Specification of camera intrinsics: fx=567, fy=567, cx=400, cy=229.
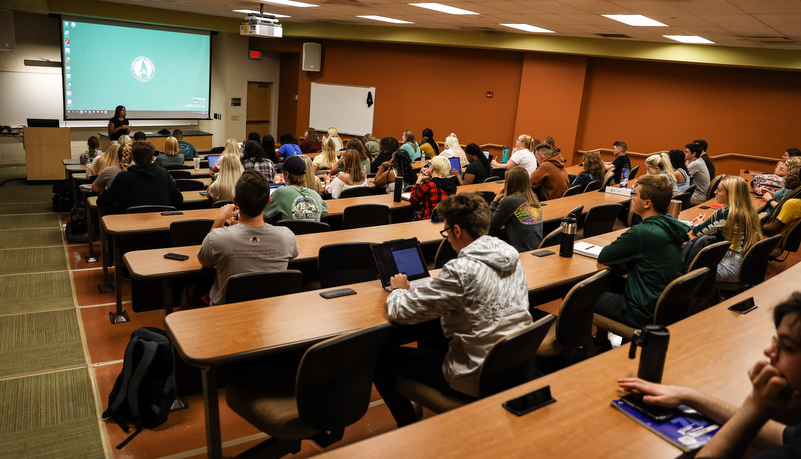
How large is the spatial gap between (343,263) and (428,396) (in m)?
1.36

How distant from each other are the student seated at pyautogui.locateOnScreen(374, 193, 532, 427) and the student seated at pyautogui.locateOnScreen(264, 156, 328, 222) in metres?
2.09

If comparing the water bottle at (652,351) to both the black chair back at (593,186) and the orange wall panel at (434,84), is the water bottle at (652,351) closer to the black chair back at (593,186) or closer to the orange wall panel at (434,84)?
the black chair back at (593,186)

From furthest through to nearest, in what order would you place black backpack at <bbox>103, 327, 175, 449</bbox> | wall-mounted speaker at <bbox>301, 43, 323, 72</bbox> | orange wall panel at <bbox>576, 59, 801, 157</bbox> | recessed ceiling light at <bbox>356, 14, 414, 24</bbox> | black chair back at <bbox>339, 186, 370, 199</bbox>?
wall-mounted speaker at <bbox>301, 43, 323, 72</bbox> < recessed ceiling light at <bbox>356, 14, 414, 24</bbox> < orange wall panel at <bbox>576, 59, 801, 157</bbox> < black chair back at <bbox>339, 186, 370, 199</bbox> < black backpack at <bbox>103, 327, 175, 449</bbox>

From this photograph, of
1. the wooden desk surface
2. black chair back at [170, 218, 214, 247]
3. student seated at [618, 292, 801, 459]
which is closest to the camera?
student seated at [618, 292, 801, 459]

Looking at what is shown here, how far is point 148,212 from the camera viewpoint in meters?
4.73

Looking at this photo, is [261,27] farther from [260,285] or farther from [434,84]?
[260,285]

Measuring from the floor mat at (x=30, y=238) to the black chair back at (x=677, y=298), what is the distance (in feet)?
20.2

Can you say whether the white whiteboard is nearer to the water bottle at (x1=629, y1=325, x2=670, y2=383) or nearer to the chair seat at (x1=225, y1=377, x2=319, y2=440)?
the chair seat at (x1=225, y1=377, x2=319, y2=440)

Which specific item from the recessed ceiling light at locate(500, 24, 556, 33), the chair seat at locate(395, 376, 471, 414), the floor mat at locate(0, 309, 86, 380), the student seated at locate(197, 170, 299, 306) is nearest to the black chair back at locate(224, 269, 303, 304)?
the student seated at locate(197, 170, 299, 306)

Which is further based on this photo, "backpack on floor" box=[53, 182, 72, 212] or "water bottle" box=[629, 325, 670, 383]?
"backpack on floor" box=[53, 182, 72, 212]

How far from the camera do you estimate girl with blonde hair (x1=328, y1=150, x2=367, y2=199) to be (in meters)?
6.28

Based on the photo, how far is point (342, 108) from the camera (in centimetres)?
1402

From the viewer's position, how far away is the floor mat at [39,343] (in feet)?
12.0

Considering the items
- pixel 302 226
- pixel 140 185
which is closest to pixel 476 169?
pixel 302 226
